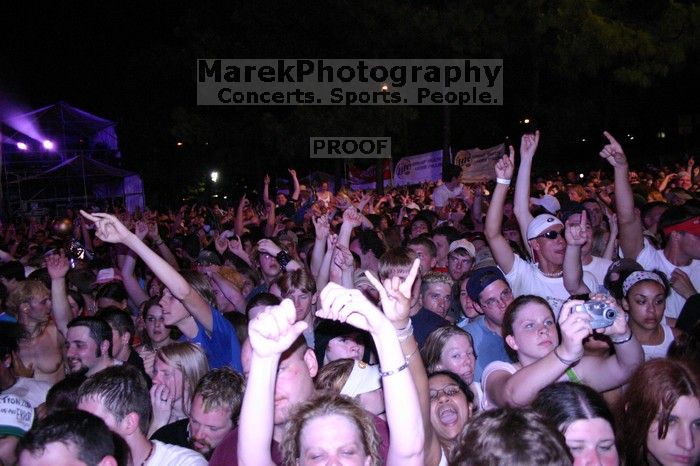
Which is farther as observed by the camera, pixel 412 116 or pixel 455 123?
pixel 455 123

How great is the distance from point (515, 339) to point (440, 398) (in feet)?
2.09

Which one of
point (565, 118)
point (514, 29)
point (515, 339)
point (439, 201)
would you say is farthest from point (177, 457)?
point (565, 118)

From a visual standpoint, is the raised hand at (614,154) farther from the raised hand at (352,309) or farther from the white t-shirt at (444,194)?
the white t-shirt at (444,194)

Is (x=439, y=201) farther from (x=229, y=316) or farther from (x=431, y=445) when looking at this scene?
(x=431, y=445)

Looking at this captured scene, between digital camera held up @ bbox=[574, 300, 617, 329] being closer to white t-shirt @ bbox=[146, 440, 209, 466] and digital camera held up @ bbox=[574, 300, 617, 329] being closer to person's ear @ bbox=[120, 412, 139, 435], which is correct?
white t-shirt @ bbox=[146, 440, 209, 466]

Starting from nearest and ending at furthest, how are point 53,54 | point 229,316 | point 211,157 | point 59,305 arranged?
point 229,316
point 59,305
point 211,157
point 53,54

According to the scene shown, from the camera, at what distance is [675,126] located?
31.0 m

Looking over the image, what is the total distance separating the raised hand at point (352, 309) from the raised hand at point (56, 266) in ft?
12.6

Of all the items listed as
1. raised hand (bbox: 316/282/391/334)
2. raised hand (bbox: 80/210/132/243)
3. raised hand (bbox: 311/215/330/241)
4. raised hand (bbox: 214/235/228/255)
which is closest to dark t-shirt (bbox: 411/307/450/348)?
raised hand (bbox: 311/215/330/241)

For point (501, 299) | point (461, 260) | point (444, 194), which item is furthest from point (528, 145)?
point (444, 194)

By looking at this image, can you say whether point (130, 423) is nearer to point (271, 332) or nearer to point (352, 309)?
point (271, 332)

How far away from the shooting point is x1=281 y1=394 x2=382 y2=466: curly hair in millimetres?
2611

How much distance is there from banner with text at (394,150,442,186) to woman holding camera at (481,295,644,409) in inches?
647

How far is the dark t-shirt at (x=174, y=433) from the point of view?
391 centimetres
